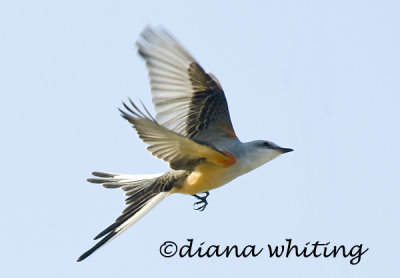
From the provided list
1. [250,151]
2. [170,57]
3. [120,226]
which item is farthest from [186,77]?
[120,226]

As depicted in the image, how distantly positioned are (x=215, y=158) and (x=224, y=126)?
0.73 meters

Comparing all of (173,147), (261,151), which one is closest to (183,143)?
(173,147)

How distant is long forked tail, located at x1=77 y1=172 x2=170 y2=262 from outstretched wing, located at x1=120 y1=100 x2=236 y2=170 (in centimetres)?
39

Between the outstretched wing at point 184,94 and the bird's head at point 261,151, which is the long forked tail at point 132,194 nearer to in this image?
the outstretched wing at point 184,94

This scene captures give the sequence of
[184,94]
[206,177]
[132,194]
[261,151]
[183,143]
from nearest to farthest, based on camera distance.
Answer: [183,143]
[206,177]
[261,151]
[132,194]
[184,94]

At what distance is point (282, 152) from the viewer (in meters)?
7.56

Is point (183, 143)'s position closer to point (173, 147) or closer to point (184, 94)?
point (173, 147)

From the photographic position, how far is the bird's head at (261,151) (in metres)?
7.34

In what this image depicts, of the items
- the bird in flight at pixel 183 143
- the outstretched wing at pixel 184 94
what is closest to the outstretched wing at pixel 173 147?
the bird in flight at pixel 183 143

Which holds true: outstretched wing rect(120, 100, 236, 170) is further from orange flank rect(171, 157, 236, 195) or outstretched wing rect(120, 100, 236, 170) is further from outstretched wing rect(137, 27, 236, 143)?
outstretched wing rect(137, 27, 236, 143)

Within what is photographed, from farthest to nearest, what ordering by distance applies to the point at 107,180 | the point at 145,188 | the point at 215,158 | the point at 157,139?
the point at 107,180
the point at 145,188
the point at 215,158
the point at 157,139

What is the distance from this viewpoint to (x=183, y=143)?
6.65 meters

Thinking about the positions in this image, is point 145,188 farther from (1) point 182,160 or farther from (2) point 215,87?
(2) point 215,87

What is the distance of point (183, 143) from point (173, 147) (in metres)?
0.16
